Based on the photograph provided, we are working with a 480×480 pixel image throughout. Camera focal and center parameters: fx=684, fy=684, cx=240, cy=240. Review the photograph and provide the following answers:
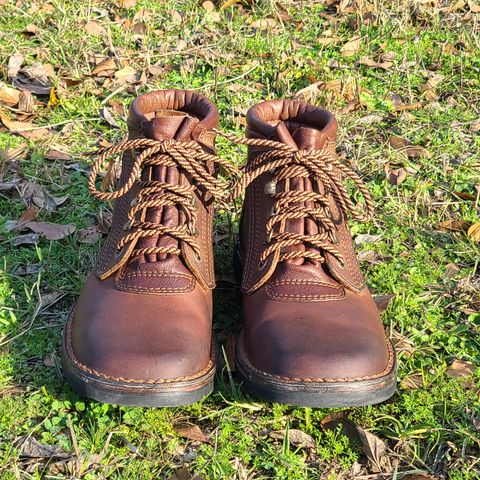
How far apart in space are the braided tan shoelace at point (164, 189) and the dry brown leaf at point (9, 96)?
1.85 meters

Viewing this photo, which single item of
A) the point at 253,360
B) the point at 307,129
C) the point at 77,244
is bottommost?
the point at 77,244

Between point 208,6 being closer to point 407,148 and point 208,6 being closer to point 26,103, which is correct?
point 26,103

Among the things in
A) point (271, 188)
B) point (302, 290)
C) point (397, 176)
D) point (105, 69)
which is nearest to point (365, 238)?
point (397, 176)

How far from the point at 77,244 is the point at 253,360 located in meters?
1.27

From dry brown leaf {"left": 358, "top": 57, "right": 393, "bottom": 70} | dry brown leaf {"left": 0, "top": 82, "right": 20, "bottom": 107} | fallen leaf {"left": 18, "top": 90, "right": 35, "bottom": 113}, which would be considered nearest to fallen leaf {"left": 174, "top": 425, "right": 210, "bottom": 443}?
fallen leaf {"left": 18, "top": 90, "right": 35, "bottom": 113}

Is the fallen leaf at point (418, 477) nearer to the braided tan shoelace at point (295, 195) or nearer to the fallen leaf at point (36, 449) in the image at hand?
the braided tan shoelace at point (295, 195)

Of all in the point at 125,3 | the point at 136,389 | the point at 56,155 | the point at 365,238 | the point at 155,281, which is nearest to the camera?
the point at 136,389

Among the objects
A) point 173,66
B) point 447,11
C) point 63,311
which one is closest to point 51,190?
point 63,311

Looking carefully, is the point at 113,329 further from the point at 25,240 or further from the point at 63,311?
the point at 25,240

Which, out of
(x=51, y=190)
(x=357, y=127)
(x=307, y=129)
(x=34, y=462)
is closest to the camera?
(x=34, y=462)

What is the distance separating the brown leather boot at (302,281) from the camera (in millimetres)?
2205

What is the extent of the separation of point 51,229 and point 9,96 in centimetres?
134

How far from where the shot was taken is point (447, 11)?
5.19 meters

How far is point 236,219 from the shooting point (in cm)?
340
